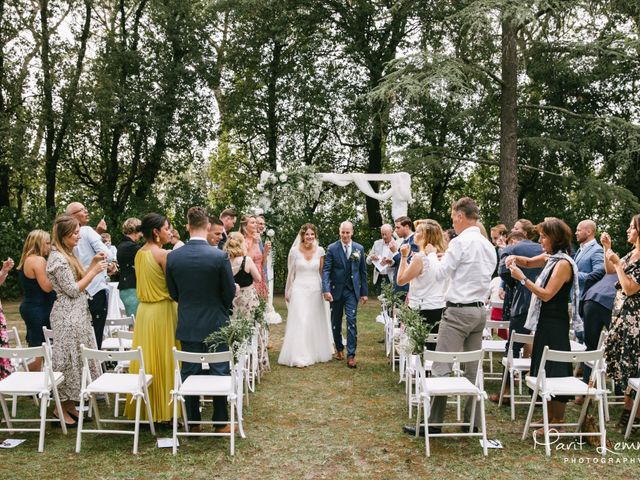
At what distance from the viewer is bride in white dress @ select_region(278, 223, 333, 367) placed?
869 centimetres

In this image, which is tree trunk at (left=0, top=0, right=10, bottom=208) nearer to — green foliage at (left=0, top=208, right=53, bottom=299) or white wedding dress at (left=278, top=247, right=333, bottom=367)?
green foliage at (left=0, top=208, right=53, bottom=299)

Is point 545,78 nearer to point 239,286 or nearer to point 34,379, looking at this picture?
point 239,286

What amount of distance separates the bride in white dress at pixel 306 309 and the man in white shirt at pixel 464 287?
3.48 m

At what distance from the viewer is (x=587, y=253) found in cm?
741

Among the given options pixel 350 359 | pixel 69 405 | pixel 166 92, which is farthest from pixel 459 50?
pixel 69 405

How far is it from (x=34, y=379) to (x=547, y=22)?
15294 mm

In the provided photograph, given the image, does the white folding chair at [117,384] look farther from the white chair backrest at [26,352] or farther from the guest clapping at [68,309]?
the guest clapping at [68,309]

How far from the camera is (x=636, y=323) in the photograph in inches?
224

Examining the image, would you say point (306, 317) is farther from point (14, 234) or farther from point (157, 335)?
point (14, 234)

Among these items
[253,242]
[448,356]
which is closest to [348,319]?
[253,242]

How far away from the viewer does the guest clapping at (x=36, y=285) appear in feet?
20.3

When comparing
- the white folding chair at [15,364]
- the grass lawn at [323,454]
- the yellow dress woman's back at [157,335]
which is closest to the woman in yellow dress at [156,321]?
the yellow dress woman's back at [157,335]

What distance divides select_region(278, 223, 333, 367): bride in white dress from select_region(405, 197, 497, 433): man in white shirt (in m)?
3.48

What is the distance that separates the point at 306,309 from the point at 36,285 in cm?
366
